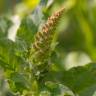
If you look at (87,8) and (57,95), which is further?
(87,8)

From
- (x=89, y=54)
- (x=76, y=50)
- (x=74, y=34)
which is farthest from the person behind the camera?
(x=74, y=34)

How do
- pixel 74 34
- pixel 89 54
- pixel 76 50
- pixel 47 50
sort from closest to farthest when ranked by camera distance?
pixel 47 50
pixel 89 54
pixel 76 50
pixel 74 34

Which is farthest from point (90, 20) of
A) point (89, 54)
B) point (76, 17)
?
point (89, 54)

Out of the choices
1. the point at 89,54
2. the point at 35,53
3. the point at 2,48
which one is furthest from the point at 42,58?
the point at 89,54

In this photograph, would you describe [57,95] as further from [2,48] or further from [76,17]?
[76,17]

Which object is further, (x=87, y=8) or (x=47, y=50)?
(x=87, y=8)

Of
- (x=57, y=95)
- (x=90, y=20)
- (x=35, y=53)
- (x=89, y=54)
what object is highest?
(x=90, y=20)

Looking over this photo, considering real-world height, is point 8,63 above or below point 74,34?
below

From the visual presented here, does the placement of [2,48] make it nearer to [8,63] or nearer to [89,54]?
[8,63]

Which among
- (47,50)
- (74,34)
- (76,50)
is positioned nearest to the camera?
(47,50)
